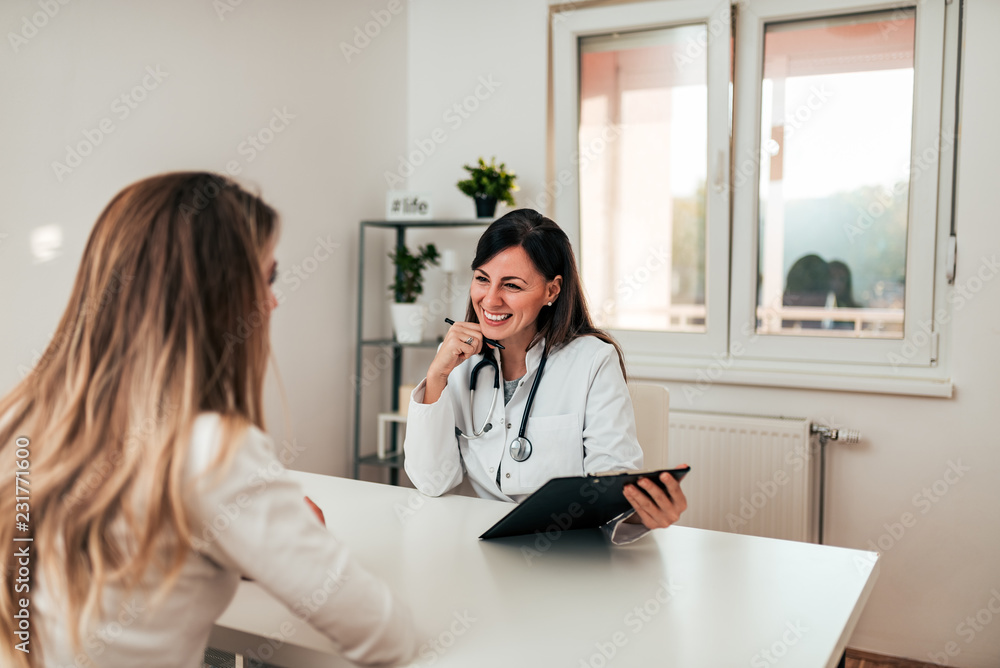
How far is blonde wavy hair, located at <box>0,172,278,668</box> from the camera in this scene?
0.72m

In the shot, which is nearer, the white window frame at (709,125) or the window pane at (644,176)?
the white window frame at (709,125)

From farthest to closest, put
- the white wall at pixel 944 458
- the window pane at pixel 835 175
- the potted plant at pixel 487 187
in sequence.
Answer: the potted plant at pixel 487 187 → the window pane at pixel 835 175 → the white wall at pixel 944 458

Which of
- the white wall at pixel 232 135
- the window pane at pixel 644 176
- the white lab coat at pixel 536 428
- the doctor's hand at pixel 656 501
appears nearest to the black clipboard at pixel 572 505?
the doctor's hand at pixel 656 501

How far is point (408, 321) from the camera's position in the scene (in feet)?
10.1

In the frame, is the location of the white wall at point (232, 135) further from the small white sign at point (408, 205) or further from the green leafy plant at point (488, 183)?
the green leafy plant at point (488, 183)

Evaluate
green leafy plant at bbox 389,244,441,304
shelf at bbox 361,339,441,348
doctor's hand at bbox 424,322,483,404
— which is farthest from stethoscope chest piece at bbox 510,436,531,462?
green leafy plant at bbox 389,244,441,304

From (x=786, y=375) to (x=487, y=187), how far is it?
132 cm

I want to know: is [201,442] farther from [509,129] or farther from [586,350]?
[509,129]

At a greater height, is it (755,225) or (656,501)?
(755,225)

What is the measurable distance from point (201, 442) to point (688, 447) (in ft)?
7.49

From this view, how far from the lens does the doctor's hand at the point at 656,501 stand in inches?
49.5

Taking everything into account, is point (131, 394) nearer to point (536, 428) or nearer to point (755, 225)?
point (536, 428)

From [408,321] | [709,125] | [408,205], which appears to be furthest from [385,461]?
[709,125]

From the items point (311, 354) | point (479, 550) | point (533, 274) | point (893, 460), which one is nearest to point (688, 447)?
point (893, 460)
